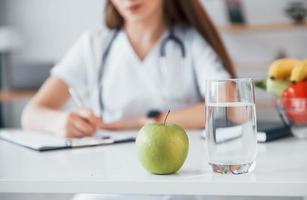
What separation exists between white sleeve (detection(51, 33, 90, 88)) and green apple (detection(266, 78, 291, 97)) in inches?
30.2

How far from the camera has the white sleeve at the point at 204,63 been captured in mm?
1718

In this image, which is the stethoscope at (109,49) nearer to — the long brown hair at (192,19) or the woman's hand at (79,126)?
the long brown hair at (192,19)

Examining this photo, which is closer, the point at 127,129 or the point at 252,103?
the point at 252,103

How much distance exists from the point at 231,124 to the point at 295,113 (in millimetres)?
419

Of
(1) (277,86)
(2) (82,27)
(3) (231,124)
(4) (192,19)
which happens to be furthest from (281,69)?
(2) (82,27)

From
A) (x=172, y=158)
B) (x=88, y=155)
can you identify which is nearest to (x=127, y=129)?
(x=88, y=155)

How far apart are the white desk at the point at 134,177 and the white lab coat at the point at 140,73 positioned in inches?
27.9

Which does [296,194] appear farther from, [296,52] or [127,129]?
[296,52]

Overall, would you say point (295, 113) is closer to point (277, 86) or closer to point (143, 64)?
point (277, 86)

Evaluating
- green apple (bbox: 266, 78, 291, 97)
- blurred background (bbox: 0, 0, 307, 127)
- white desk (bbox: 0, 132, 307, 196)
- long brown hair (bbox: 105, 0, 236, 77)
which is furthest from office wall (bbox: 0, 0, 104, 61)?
white desk (bbox: 0, 132, 307, 196)

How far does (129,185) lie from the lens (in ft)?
2.63

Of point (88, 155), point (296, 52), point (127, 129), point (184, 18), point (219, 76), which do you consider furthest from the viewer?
point (296, 52)

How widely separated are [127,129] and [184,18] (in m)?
0.50

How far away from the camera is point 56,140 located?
127cm
